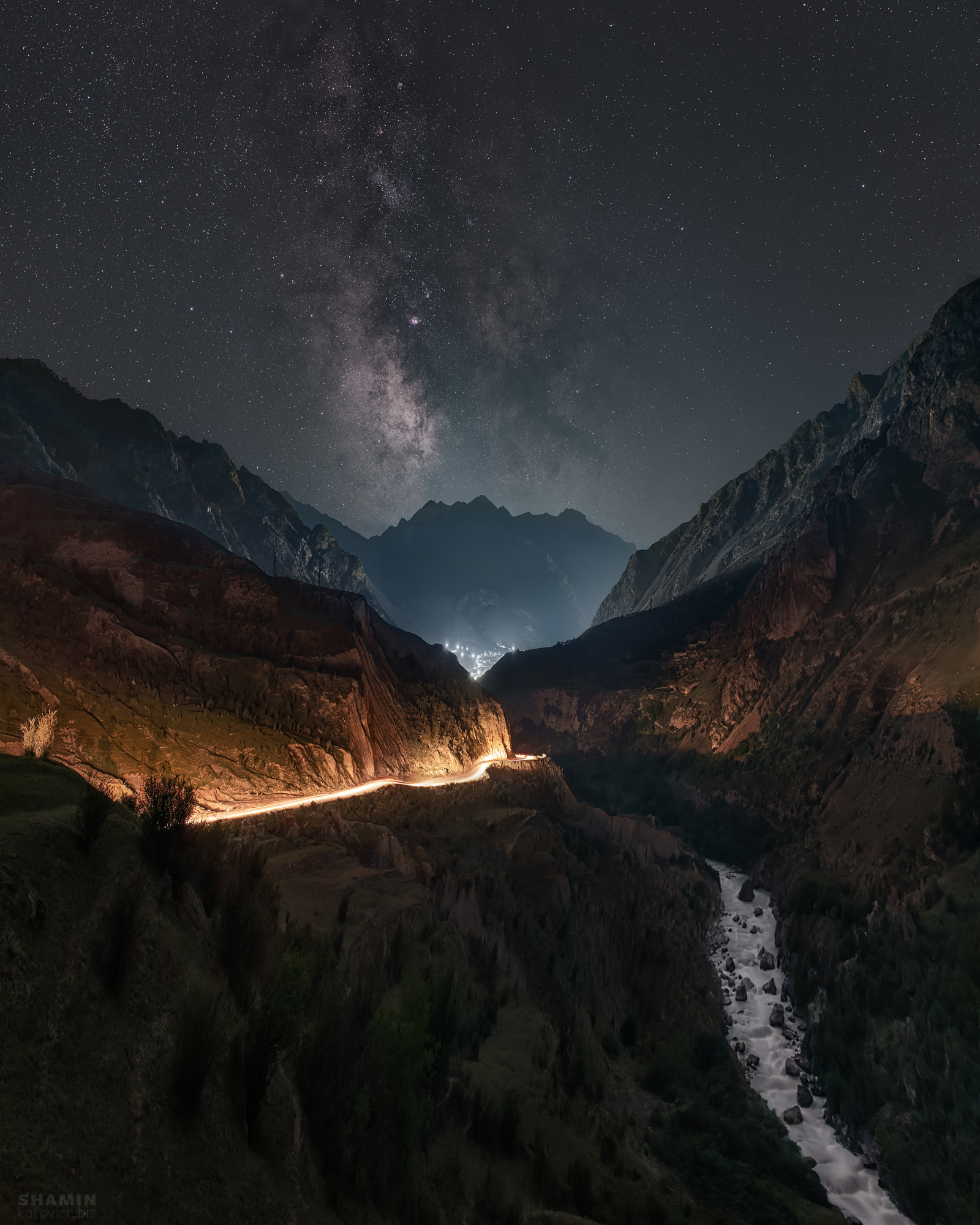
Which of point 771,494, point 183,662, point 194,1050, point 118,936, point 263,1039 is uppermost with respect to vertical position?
point 771,494

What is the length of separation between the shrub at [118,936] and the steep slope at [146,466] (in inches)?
2330

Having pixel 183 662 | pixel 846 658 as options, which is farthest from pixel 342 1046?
pixel 846 658

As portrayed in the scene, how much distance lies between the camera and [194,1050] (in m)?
4.58

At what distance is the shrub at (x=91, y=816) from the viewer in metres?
5.79

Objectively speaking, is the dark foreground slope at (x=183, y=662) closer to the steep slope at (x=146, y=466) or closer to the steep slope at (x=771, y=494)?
the steep slope at (x=146, y=466)

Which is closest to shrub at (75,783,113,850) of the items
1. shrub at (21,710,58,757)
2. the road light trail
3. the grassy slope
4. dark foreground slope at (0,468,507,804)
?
the grassy slope

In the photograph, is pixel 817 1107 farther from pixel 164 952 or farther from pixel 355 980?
pixel 164 952

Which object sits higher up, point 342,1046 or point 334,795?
point 334,795

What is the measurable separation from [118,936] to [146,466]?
3809 inches

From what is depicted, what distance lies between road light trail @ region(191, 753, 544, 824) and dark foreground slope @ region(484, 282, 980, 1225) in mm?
20616

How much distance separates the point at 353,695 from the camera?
3042cm

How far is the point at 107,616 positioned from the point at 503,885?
897 inches

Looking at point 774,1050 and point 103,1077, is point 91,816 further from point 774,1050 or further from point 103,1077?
point 774,1050

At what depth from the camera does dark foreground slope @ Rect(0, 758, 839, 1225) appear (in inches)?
157
